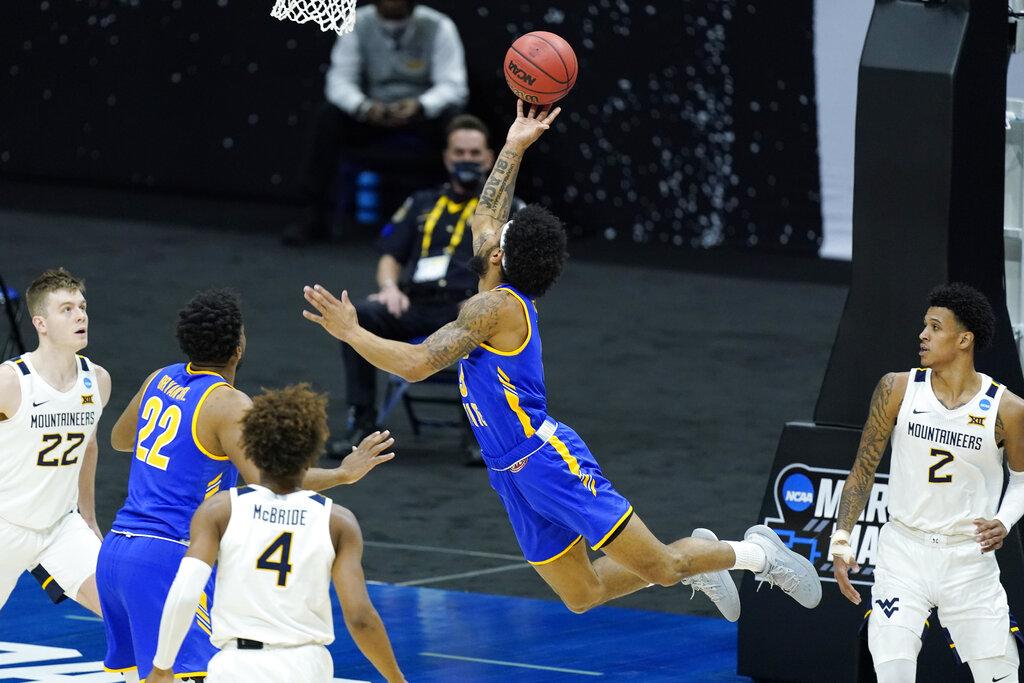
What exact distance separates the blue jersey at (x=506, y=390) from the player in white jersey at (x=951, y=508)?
1.26 meters

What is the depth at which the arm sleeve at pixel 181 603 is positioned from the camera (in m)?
4.99

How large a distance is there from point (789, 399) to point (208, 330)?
24.6ft

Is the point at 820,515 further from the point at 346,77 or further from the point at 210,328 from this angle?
the point at 346,77

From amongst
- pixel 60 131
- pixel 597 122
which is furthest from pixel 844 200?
pixel 60 131

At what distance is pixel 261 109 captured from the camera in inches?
734

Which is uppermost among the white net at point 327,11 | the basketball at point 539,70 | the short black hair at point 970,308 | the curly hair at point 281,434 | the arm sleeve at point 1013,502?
the white net at point 327,11

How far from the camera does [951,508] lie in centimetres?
646

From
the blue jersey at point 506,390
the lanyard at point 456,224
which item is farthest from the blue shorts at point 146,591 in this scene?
the lanyard at point 456,224

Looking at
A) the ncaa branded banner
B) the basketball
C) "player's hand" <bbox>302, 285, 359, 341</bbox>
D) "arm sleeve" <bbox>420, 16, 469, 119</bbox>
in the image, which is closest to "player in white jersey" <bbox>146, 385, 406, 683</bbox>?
"player's hand" <bbox>302, 285, 359, 341</bbox>

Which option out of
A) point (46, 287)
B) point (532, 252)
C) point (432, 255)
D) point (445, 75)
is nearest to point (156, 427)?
point (46, 287)

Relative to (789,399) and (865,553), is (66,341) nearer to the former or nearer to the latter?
(865,553)

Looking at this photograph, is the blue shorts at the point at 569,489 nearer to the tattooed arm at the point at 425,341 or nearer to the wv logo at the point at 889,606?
the tattooed arm at the point at 425,341

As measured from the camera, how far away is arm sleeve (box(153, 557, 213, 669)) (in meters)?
4.99

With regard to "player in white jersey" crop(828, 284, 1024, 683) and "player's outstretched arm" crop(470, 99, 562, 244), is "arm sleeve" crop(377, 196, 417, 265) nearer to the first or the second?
"player's outstretched arm" crop(470, 99, 562, 244)
